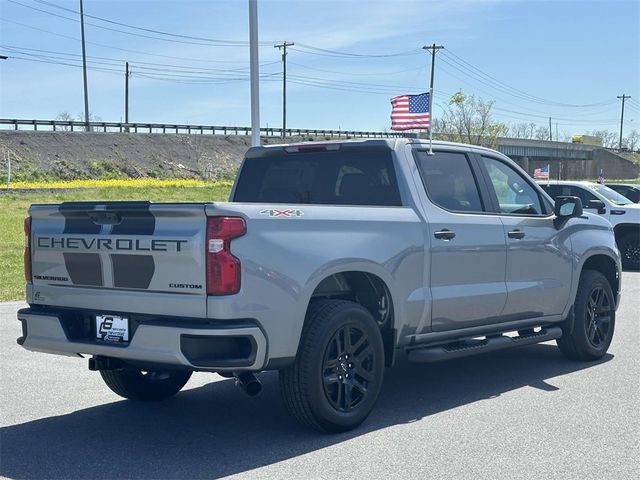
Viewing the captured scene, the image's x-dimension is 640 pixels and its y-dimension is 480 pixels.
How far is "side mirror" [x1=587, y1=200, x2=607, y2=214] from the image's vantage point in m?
17.5

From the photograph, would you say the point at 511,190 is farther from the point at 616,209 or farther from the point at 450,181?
the point at 616,209

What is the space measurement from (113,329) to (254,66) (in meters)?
14.0

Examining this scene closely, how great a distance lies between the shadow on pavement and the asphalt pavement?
13mm

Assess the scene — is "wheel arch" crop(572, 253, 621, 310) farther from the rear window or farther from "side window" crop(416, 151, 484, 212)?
the rear window

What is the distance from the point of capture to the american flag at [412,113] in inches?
623

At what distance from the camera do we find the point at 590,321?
8.30 meters

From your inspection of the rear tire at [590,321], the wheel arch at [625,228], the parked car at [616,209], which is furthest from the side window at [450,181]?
the wheel arch at [625,228]

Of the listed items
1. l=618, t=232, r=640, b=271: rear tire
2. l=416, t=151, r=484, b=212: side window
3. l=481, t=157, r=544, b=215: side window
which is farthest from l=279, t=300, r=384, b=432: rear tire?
l=618, t=232, r=640, b=271: rear tire

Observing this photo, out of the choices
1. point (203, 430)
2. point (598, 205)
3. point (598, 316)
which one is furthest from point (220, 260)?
point (598, 205)

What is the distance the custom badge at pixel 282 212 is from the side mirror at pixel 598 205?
13291 mm

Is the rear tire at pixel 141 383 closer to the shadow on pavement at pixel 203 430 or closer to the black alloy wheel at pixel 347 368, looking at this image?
the shadow on pavement at pixel 203 430

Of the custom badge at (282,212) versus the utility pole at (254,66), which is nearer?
the custom badge at (282,212)

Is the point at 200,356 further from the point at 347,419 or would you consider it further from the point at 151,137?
the point at 151,137

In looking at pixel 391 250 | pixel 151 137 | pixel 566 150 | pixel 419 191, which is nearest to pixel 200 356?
pixel 391 250
